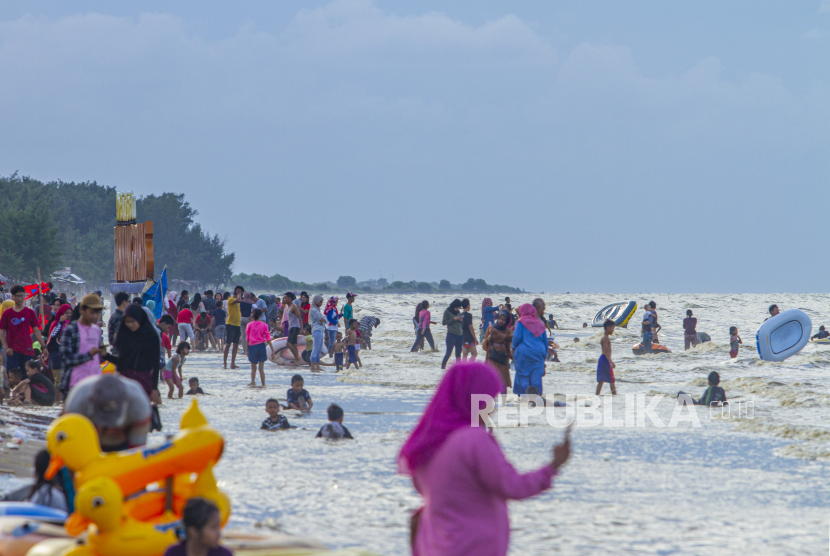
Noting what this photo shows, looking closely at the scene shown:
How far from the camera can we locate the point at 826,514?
6.05 meters

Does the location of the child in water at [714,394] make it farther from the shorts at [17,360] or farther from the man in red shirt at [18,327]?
the shorts at [17,360]

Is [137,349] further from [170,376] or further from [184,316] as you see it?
[184,316]

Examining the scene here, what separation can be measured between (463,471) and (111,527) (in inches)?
66.7

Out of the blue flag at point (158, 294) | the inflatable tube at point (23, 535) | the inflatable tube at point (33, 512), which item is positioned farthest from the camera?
the blue flag at point (158, 294)

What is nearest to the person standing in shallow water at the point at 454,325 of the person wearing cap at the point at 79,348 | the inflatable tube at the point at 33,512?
the person wearing cap at the point at 79,348

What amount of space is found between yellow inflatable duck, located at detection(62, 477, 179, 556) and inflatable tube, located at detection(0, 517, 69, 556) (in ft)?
1.24

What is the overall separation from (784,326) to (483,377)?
1838cm

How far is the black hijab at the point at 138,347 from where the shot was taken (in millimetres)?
6773

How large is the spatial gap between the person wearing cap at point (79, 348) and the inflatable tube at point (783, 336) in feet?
54.2

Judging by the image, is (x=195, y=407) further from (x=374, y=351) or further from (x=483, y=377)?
(x=374, y=351)

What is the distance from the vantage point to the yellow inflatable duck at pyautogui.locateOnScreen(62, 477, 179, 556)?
339 centimetres

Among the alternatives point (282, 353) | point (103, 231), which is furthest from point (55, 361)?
point (103, 231)

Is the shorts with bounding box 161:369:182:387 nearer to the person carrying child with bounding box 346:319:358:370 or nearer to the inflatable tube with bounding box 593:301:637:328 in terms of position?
the person carrying child with bounding box 346:319:358:370

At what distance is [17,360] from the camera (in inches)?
396
